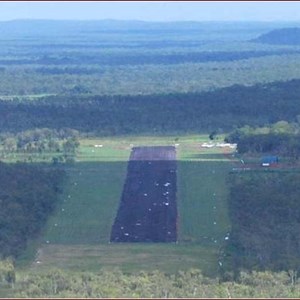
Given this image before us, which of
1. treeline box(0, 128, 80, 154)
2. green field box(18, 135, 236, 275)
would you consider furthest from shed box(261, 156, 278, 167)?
treeline box(0, 128, 80, 154)

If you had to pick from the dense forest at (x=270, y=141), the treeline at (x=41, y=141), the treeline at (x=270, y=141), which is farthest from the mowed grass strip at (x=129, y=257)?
the treeline at (x=41, y=141)

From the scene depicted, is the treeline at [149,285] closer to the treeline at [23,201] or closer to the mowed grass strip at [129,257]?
the mowed grass strip at [129,257]

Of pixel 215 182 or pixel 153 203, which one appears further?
pixel 215 182

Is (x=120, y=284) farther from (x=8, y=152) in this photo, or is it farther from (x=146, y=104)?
(x=146, y=104)

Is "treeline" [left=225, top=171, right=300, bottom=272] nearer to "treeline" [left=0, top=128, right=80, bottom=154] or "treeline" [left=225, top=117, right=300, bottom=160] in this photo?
"treeline" [left=225, top=117, right=300, bottom=160]

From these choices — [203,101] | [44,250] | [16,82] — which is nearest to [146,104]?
[203,101]

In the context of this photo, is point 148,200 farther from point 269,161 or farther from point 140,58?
point 140,58

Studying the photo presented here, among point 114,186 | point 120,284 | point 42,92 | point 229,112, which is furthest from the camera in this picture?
point 42,92
